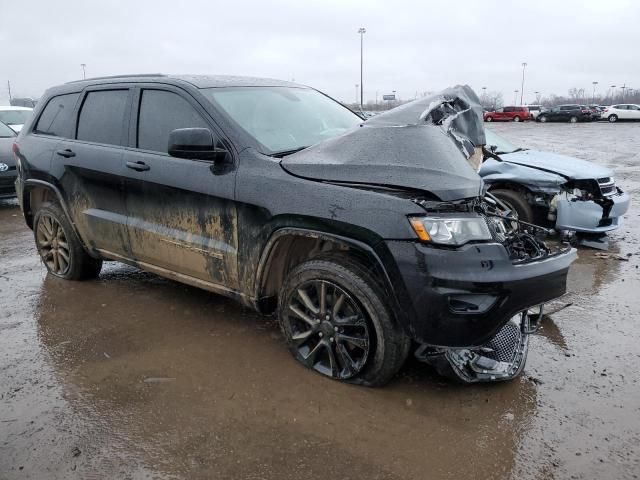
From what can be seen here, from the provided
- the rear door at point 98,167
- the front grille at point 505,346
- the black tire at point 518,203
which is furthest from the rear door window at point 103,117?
the black tire at point 518,203

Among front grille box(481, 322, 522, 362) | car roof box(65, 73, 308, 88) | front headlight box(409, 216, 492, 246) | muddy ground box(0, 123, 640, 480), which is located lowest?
muddy ground box(0, 123, 640, 480)

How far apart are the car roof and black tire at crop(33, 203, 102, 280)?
Answer: 1.22 metres

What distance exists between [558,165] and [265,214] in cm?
462

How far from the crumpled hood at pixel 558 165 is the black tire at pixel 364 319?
4.14 metres

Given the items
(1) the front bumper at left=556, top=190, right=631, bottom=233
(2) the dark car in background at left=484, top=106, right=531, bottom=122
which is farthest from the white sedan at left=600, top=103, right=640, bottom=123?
(1) the front bumper at left=556, top=190, right=631, bottom=233

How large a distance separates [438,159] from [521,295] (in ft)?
2.85

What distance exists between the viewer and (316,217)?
290 cm

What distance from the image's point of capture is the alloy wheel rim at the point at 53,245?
476 cm

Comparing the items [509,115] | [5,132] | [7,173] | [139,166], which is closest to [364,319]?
[139,166]

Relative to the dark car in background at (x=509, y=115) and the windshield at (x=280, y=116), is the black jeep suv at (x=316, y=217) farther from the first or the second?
the dark car in background at (x=509, y=115)

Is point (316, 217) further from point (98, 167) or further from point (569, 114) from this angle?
point (569, 114)

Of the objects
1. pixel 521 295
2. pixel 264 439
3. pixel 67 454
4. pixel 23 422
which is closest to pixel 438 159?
pixel 521 295

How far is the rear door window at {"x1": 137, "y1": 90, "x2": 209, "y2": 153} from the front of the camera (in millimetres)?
3611

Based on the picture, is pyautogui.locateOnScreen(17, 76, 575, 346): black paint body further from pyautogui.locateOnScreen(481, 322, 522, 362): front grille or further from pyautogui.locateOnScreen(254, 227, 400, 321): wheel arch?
pyautogui.locateOnScreen(481, 322, 522, 362): front grille
